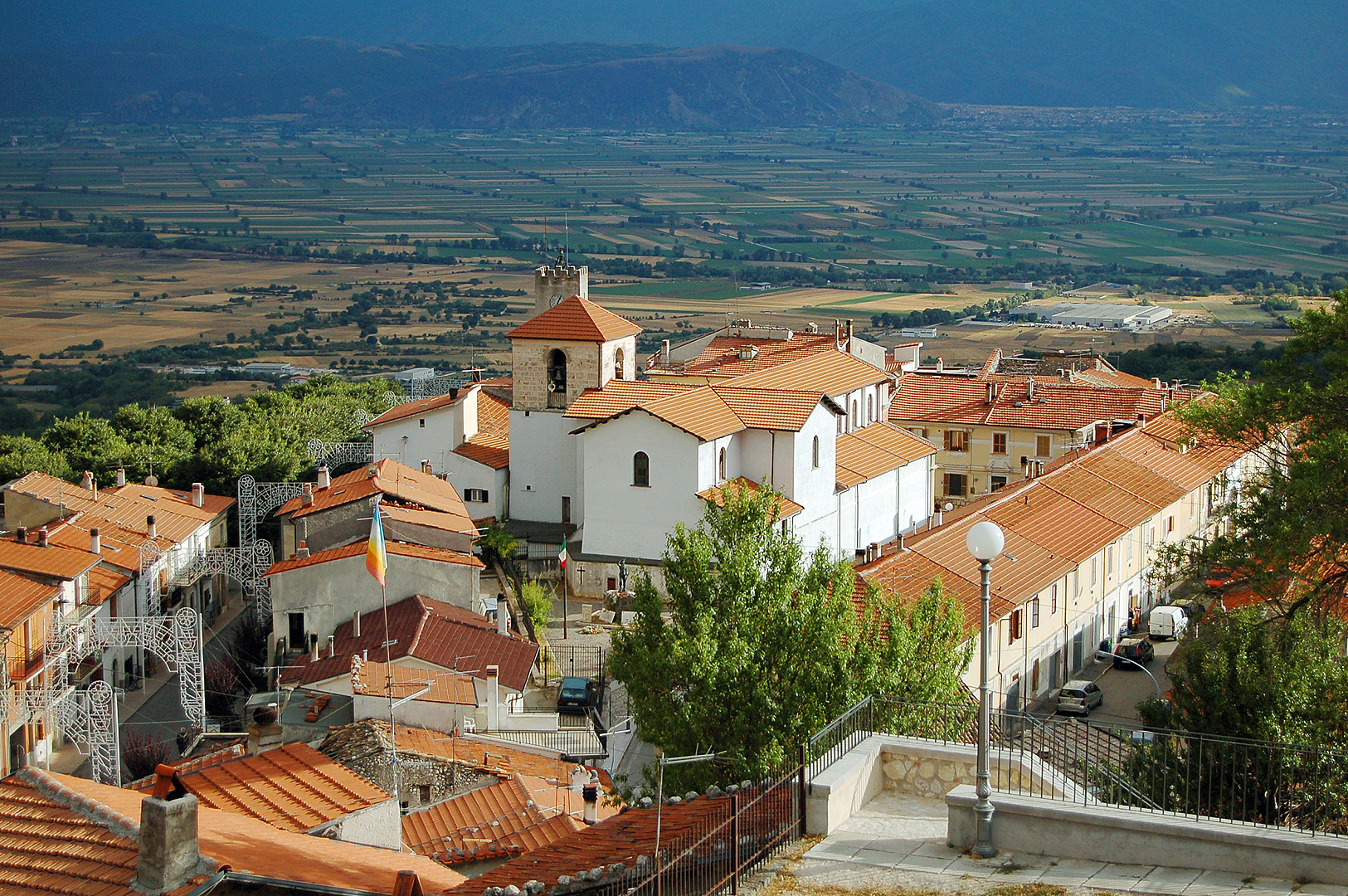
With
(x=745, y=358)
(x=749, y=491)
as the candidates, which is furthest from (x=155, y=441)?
(x=749, y=491)

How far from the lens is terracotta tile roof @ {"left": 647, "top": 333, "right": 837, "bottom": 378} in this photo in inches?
2207

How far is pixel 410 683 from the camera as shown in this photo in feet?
97.0

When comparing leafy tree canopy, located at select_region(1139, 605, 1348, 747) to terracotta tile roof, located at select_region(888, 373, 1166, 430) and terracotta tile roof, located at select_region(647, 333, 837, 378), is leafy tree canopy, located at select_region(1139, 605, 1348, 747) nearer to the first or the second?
terracotta tile roof, located at select_region(647, 333, 837, 378)

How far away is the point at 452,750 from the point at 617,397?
1827 centimetres

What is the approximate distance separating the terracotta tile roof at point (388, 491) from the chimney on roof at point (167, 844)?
2814 centimetres

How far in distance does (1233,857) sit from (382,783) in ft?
51.0

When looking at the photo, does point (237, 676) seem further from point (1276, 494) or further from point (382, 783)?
point (1276, 494)

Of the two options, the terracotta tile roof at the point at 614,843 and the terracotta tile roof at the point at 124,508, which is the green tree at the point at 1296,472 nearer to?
the terracotta tile roof at the point at 614,843

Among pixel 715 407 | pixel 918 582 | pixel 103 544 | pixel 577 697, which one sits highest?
pixel 715 407

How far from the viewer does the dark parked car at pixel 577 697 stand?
33.8 metres

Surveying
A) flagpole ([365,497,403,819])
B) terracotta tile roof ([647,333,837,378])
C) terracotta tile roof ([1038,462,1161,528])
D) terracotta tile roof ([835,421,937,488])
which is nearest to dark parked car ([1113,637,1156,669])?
terracotta tile roof ([1038,462,1161,528])

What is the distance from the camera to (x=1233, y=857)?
12266 millimetres

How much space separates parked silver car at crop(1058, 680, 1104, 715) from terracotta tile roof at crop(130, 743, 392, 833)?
64.9ft

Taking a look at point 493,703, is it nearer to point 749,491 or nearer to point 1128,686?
point 749,491
